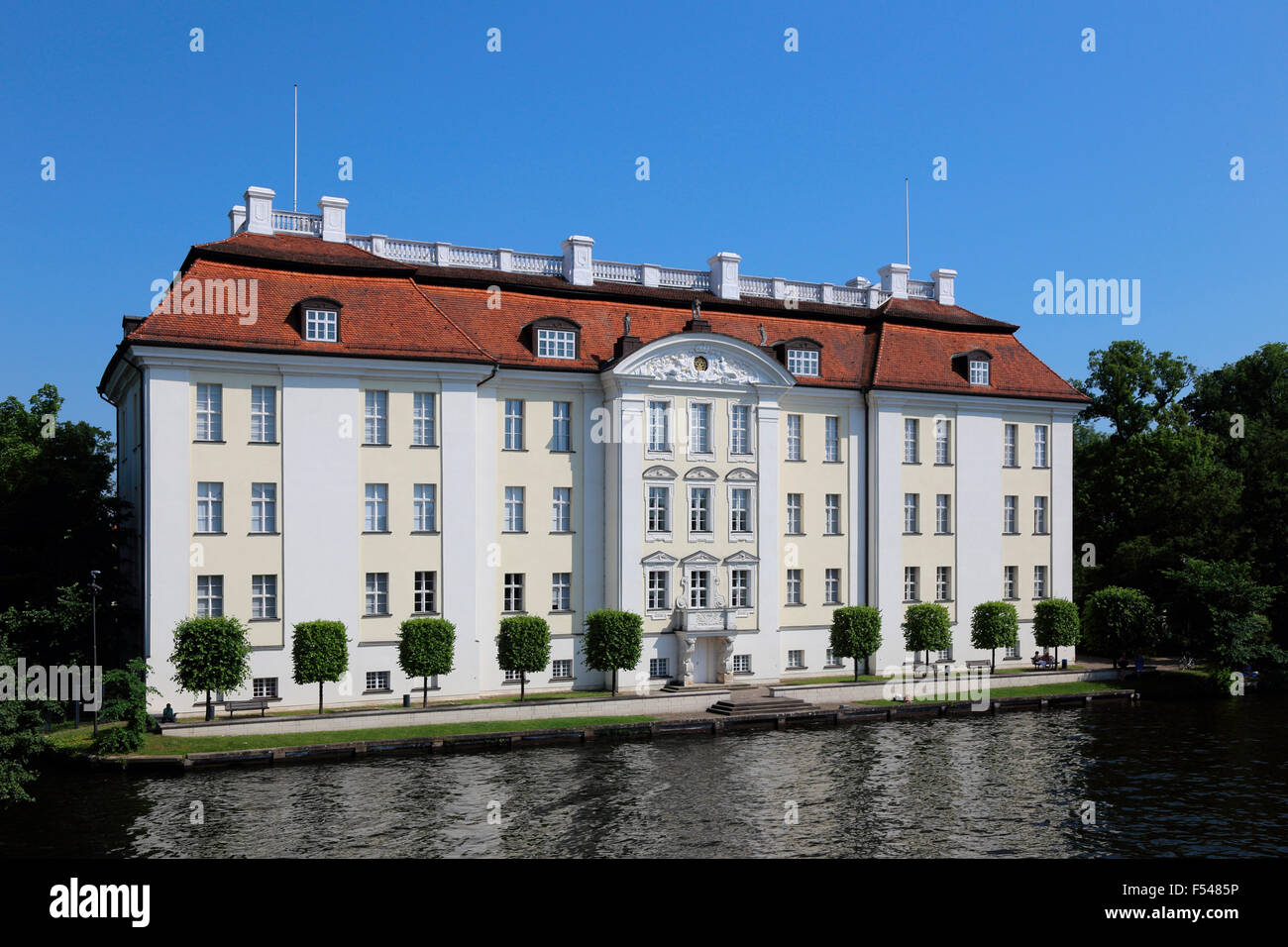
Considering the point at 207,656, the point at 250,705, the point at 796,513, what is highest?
the point at 796,513

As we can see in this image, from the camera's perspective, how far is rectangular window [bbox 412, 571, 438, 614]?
151 ft

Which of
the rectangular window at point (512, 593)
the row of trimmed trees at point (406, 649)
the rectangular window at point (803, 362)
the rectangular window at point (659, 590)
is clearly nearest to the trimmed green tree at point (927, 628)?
the rectangular window at point (659, 590)

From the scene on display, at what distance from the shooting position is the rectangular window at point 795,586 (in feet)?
178

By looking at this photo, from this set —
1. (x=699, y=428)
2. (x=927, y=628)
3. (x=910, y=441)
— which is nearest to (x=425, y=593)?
(x=699, y=428)

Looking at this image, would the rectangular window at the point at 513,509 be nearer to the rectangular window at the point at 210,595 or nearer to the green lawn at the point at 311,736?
the green lawn at the point at 311,736

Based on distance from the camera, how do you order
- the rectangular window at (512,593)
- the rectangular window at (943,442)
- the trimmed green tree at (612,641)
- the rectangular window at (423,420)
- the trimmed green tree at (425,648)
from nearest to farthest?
the trimmed green tree at (425,648) → the rectangular window at (423,420) → the trimmed green tree at (612,641) → the rectangular window at (512,593) → the rectangular window at (943,442)

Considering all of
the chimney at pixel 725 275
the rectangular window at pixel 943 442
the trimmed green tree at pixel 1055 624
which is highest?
the chimney at pixel 725 275

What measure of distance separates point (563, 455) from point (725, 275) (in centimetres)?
1421

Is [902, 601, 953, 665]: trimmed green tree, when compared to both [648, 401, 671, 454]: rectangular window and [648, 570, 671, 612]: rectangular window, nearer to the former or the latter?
[648, 570, 671, 612]: rectangular window

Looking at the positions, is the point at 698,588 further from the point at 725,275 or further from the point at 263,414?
the point at 263,414

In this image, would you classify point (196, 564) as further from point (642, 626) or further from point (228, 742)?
point (642, 626)

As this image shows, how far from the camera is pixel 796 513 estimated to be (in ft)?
180

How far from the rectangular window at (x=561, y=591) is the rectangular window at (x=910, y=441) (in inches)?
809
